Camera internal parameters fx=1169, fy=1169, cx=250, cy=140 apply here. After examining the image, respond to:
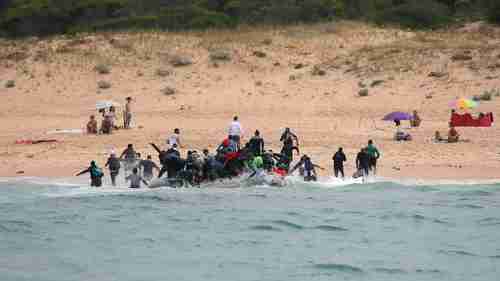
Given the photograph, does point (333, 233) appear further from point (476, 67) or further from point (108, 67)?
point (108, 67)

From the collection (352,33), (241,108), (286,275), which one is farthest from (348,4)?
(286,275)

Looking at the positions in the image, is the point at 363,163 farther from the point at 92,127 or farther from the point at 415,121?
the point at 92,127

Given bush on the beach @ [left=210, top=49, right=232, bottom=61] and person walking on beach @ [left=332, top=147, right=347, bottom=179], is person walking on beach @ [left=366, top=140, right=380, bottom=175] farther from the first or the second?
bush on the beach @ [left=210, top=49, right=232, bottom=61]

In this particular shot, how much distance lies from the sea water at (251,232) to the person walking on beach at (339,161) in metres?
0.36

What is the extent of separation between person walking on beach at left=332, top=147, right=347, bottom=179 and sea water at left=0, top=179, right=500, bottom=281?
36cm

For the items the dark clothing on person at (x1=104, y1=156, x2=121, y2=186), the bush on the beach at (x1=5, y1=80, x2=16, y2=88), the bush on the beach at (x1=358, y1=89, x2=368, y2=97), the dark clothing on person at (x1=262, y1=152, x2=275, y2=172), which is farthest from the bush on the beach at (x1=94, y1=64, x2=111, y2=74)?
the dark clothing on person at (x1=262, y1=152, x2=275, y2=172)

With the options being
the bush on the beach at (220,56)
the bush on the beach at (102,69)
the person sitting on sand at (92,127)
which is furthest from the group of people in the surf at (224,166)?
the bush on the beach at (220,56)

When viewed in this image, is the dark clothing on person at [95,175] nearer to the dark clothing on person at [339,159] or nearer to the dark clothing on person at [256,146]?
the dark clothing on person at [256,146]

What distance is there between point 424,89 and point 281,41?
949 cm

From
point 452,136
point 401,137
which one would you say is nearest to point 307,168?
point 401,137

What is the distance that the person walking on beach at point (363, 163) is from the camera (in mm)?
27734

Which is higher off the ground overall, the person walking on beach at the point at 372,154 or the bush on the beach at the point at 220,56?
the bush on the beach at the point at 220,56

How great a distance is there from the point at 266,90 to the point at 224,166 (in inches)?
576

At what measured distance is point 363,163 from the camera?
2786cm
